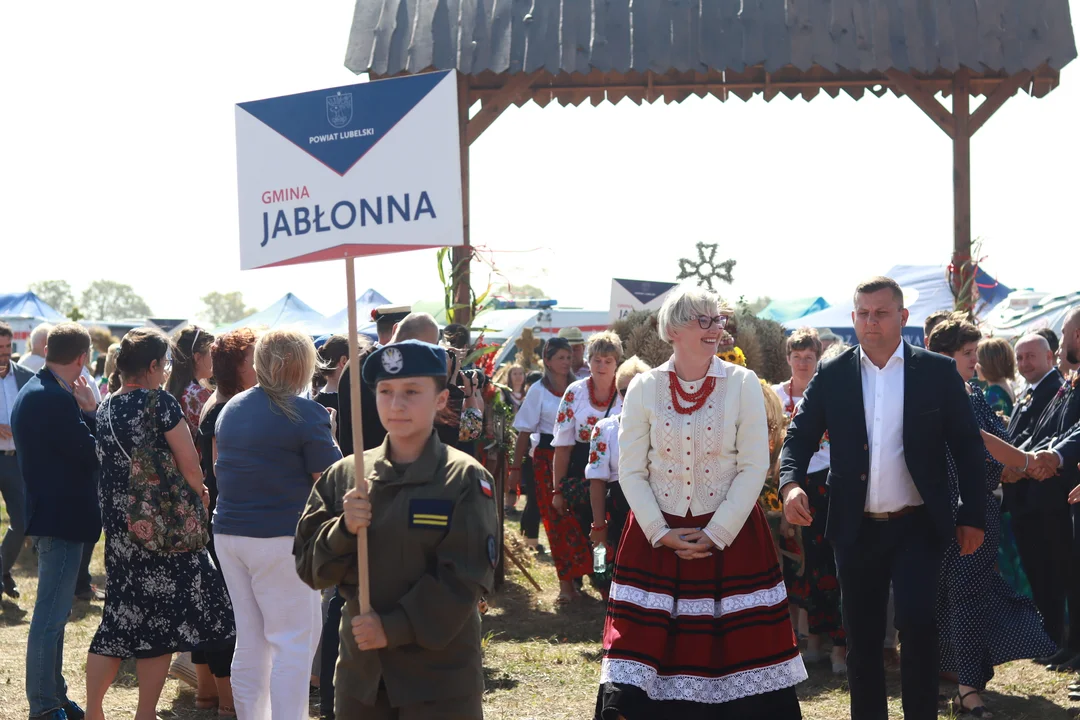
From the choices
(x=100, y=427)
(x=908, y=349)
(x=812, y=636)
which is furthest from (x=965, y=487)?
(x=100, y=427)

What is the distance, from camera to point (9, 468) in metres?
8.98

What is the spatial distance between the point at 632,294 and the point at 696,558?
25.8ft

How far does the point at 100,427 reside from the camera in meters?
5.27

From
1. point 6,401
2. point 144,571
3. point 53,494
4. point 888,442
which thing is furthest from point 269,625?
point 6,401

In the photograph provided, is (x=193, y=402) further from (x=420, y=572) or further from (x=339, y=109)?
(x=420, y=572)

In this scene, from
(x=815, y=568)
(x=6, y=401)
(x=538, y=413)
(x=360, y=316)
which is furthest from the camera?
(x=360, y=316)

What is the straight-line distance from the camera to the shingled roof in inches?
383

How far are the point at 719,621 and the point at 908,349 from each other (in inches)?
56.9

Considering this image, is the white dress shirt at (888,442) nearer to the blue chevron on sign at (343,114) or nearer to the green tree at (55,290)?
the blue chevron on sign at (343,114)

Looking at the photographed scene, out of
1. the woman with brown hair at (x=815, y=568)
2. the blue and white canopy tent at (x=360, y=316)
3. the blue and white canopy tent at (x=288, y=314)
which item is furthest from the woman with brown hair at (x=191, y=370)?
the blue and white canopy tent at (x=288, y=314)

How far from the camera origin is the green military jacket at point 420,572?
3.31 meters

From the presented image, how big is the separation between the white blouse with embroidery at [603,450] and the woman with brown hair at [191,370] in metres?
2.44

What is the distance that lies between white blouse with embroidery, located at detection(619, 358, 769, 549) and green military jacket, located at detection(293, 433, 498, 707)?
1399 mm

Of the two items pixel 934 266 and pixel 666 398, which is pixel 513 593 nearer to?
pixel 666 398
